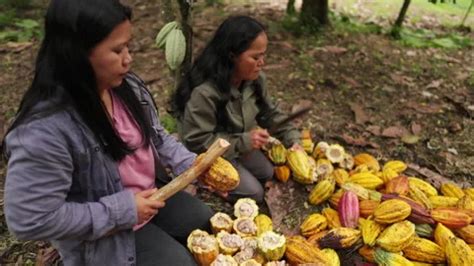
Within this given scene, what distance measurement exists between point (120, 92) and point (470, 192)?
2.29 m

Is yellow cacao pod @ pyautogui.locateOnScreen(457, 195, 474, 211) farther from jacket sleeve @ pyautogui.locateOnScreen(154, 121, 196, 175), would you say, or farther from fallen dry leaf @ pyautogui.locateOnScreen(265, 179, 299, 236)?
jacket sleeve @ pyautogui.locateOnScreen(154, 121, 196, 175)

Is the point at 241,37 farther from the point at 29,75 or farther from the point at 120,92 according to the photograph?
the point at 29,75

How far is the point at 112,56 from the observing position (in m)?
1.65

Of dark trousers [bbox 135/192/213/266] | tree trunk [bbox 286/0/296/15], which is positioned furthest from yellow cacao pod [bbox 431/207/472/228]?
tree trunk [bbox 286/0/296/15]

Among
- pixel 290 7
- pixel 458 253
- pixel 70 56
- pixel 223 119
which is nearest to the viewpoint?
pixel 70 56

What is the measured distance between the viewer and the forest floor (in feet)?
11.2

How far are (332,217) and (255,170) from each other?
691mm

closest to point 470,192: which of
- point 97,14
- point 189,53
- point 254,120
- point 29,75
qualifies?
point 254,120

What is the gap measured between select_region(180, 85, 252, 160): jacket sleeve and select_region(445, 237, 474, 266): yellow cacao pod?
4.17 feet

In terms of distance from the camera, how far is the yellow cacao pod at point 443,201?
2643mm

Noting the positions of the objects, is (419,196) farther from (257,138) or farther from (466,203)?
(257,138)

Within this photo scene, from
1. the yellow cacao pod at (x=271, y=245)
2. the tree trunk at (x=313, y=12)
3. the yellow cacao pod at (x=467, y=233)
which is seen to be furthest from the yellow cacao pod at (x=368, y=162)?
the tree trunk at (x=313, y=12)

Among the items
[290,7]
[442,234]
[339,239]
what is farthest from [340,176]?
[290,7]

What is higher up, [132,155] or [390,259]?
[132,155]
